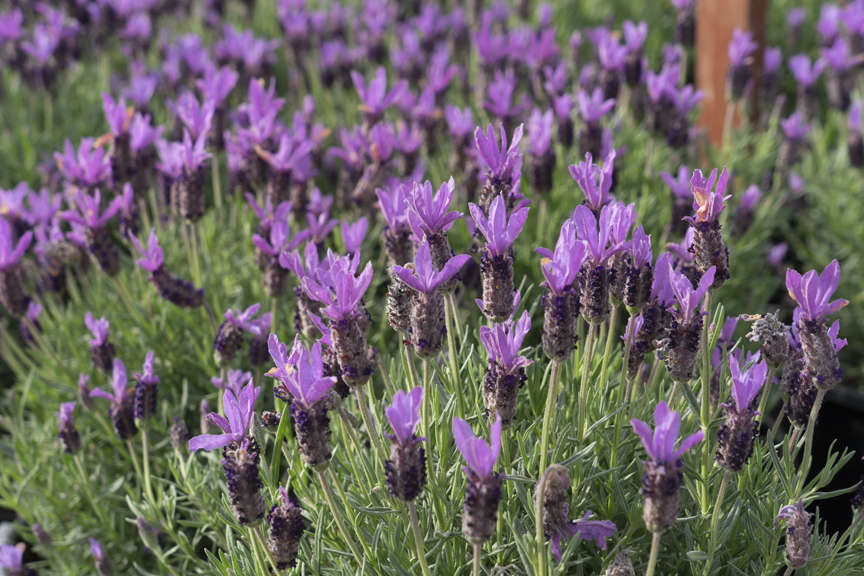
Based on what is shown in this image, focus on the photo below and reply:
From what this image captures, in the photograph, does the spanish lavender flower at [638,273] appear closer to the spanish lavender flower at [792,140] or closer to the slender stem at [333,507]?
the slender stem at [333,507]

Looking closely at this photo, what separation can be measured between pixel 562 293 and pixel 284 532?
0.59 m

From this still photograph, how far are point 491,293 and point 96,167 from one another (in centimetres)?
154

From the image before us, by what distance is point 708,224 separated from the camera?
4.55 feet

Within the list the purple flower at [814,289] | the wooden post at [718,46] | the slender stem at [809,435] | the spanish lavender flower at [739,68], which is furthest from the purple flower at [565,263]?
the wooden post at [718,46]

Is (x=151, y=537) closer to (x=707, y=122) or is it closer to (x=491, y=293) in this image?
(x=491, y=293)

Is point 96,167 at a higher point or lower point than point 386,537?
higher

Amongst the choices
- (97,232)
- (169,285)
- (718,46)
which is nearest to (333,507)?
(169,285)

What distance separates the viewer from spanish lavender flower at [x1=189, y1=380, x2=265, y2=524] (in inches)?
53.1

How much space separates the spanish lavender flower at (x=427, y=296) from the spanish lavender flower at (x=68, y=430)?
1.04 metres

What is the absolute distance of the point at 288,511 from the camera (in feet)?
4.63

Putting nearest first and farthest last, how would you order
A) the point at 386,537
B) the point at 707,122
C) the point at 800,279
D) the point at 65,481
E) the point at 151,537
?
the point at 800,279 → the point at 386,537 → the point at 151,537 → the point at 65,481 → the point at 707,122

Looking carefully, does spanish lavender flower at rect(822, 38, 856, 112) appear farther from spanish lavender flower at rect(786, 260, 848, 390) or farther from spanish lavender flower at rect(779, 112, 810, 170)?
spanish lavender flower at rect(786, 260, 848, 390)

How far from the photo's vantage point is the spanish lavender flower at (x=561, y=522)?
1.33 meters

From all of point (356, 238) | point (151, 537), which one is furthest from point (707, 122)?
point (151, 537)
